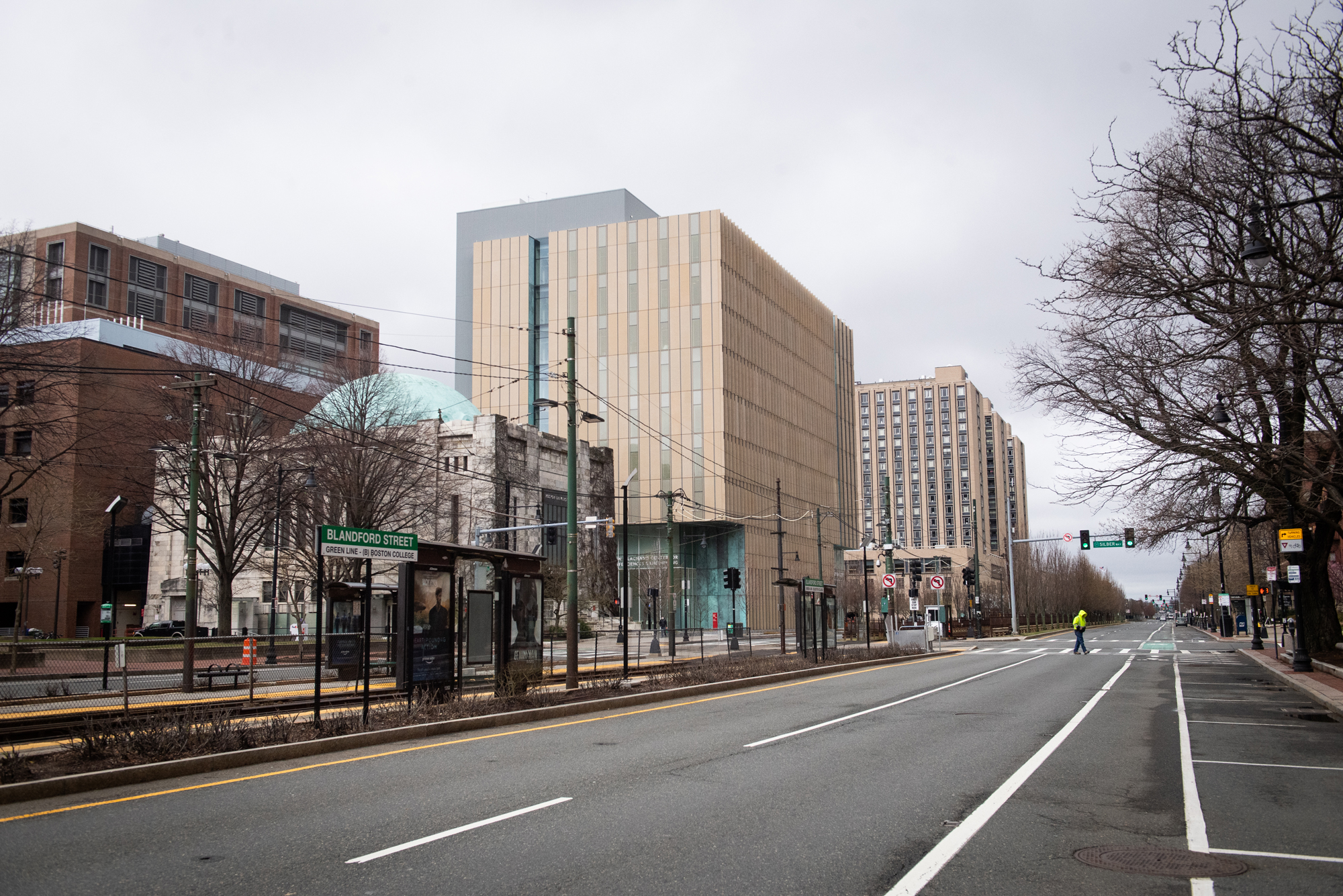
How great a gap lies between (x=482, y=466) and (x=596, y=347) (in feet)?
75.5

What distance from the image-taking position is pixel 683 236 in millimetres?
85000

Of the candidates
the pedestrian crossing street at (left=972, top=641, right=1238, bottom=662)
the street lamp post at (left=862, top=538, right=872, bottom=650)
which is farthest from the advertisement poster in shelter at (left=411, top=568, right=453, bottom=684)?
the pedestrian crossing street at (left=972, top=641, right=1238, bottom=662)

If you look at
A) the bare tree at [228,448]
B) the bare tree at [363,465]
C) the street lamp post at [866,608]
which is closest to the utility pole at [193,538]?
the bare tree at [228,448]

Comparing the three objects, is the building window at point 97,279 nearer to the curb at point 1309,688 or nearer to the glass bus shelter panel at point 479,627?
the glass bus shelter panel at point 479,627

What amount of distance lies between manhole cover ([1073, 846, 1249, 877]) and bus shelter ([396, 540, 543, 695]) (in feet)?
39.7

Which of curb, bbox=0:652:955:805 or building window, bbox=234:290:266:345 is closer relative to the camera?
curb, bbox=0:652:955:805

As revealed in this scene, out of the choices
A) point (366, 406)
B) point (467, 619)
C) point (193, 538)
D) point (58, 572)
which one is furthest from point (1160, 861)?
point (58, 572)

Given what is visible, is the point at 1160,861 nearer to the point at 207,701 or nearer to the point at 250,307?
the point at 207,701

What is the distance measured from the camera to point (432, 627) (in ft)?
58.5

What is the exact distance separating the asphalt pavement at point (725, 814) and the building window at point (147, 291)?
3928 inches

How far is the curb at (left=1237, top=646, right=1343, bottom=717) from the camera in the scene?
17567 millimetres

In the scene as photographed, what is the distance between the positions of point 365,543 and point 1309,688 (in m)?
19.9

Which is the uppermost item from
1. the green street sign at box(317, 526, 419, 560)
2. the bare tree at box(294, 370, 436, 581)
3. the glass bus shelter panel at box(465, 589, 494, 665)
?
Answer: the bare tree at box(294, 370, 436, 581)

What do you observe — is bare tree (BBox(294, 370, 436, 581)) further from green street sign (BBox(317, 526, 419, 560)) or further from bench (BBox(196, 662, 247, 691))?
green street sign (BBox(317, 526, 419, 560))
